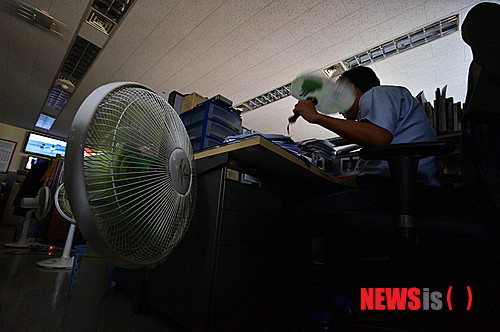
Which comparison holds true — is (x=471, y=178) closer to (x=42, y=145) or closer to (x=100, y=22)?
(x=100, y=22)

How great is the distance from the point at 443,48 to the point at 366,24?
1.04 metres

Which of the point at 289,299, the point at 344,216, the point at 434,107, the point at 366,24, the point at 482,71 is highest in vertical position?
the point at 366,24

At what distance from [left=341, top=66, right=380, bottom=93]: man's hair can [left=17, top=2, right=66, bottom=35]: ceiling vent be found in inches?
134

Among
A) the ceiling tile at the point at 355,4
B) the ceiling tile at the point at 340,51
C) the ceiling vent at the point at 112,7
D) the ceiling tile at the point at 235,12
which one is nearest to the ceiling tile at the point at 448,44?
the ceiling tile at the point at 340,51

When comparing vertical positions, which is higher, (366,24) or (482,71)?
(366,24)

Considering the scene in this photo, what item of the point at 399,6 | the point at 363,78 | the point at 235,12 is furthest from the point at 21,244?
the point at 399,6

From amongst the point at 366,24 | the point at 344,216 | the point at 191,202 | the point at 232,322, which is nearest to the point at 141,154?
the point at 191,202

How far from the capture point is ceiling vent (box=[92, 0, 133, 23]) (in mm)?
2488

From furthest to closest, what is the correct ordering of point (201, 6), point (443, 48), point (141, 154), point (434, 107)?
point (443, 48), point (201, 6), point (434, 107), point (141, 154)

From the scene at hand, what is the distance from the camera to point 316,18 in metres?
2.39

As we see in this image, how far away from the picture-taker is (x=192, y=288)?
0.79 metres

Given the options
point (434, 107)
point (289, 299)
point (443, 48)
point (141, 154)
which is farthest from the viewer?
point (443, 48)

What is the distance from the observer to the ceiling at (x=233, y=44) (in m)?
2.33

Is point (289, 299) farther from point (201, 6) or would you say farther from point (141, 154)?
point (201, 6)
